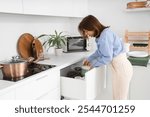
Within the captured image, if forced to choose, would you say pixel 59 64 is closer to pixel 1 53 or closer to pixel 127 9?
pixel 1 53

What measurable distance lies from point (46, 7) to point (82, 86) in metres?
0.83

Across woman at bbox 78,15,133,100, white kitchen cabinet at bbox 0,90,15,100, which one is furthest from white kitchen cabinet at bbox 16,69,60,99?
woman at bbox 78,15,133,100

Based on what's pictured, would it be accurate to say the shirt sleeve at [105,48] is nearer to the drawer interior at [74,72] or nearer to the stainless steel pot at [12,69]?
the drawer interior at [74,72]

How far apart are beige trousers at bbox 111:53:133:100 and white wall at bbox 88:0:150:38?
36.4 inches

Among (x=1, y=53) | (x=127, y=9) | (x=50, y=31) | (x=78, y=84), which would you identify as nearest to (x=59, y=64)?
(x=78, y=84)

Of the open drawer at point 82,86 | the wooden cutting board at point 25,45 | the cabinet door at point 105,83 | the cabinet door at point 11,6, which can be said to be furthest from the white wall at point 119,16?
the cabinet door at point 11,6

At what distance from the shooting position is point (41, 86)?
163cm

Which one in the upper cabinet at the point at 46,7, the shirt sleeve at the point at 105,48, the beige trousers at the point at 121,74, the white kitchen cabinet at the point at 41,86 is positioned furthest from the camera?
the beige trousers at the point at 121,74

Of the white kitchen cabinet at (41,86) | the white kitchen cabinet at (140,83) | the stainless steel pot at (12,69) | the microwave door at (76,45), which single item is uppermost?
the microwave door at (76,45)

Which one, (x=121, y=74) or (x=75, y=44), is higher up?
(x=75, y=44)

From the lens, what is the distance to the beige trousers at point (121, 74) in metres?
1.87

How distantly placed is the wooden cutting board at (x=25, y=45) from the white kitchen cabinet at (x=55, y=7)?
0.35 metres

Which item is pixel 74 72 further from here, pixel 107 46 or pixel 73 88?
pixel 107 46

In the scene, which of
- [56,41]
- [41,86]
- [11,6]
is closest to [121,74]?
[41,86]
